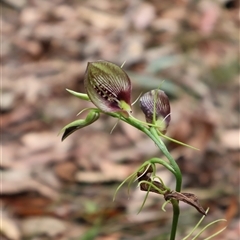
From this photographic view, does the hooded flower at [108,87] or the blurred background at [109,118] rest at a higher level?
the hooded flower at [108,87]

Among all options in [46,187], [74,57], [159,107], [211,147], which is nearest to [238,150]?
[211,147]

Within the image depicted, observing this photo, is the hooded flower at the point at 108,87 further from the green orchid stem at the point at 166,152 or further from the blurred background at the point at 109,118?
the blurred background at the point at 109,118

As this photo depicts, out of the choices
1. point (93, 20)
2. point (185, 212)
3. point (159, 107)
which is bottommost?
point (93, 20)

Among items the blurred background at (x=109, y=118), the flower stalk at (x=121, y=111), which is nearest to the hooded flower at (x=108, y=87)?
the flower stalk at (x=121, y=111)

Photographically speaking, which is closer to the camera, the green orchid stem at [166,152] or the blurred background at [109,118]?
the green orchid stem at [166,152]

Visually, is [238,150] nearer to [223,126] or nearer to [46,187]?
[223,126]

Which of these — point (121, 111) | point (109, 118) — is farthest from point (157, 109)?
point (109, 118)

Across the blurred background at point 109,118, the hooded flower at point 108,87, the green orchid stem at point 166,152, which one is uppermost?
the hooded flower at point 108,87
